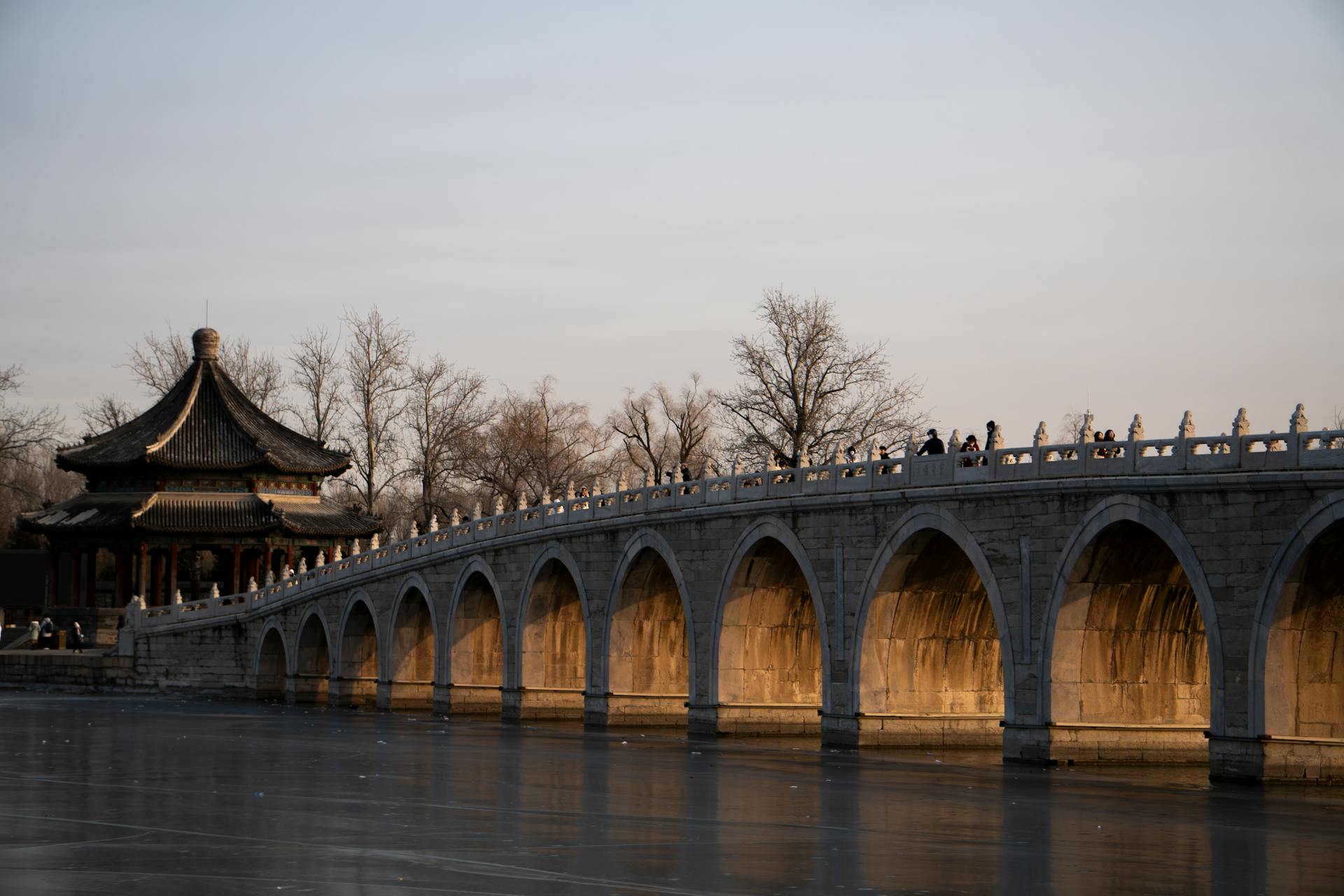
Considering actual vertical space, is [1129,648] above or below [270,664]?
above

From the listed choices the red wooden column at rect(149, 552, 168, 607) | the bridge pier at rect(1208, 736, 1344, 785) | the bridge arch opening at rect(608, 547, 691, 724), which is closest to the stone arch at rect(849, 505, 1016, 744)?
the bridge pier at rect(1208, 736, 1344, 785)

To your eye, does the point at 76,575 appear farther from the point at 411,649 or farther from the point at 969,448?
the point at 969,448

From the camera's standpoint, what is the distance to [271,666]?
52.2 meters

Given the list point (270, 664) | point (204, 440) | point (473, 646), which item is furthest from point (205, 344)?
point (473, 646)

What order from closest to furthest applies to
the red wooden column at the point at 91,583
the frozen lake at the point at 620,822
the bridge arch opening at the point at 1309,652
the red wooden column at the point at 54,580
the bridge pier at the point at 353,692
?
1. the frozen lake at the point at 620,822
2. the bridge arch opening at the point at 1309,652
3. the bridge pier at the point at 353,692
4. the red wooden column at the point at 91,583
5. the red wooden column at the point at 54,580

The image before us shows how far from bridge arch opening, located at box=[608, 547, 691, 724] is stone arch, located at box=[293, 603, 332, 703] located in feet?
45.1

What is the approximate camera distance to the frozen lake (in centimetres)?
1473

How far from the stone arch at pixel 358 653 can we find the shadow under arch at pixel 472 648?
4197 mm

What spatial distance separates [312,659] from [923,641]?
24293 mm

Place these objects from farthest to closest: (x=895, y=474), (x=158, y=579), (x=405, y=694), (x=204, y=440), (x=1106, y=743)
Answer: (x=204, y=440) → (x=158, y=579) → (x=405, y=694) → (x=895, y=474) → (x=1106, y=743)

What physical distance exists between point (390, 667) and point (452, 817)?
27.3m

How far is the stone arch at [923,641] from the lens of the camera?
30281mm

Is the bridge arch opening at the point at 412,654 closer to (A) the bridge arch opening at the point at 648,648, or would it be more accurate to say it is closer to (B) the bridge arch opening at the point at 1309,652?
(A) the bridge arch opening at the point at 648,648

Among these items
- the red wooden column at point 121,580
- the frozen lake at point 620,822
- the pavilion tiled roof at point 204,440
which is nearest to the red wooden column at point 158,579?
the red wooden column at point 121,580
